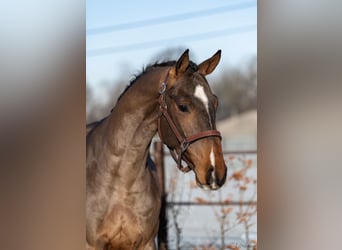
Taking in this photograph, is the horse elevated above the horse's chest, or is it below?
above

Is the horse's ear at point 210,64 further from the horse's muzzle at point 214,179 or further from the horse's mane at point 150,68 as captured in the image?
the horse's muzzle at point 214,179

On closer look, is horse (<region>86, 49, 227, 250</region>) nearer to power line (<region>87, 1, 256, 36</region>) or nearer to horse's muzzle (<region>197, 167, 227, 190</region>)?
horse's muzzle (<region>197, 167, 227, 190</region>)

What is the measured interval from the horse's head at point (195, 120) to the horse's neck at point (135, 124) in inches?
2.9

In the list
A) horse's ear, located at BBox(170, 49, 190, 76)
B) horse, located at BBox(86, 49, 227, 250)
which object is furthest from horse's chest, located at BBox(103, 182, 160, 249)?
horse's ear, located at BBox(170, 49, 190, 76)

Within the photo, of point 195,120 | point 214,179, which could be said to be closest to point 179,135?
point 195,120

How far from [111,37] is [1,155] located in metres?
0.84

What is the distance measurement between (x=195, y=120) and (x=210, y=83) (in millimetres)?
164

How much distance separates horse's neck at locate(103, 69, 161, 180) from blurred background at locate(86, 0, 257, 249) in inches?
2.2

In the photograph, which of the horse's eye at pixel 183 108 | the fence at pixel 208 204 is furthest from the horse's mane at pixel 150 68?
the fence at pixel 208 204

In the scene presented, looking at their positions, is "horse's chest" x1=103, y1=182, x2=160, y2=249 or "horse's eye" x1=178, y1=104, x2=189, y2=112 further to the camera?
"horse's chest" x1=103, y1=182, x2=160, y2=249

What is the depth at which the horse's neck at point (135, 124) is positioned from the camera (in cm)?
213

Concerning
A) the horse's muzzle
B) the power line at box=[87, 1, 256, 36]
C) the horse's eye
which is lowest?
the horse's muzzle

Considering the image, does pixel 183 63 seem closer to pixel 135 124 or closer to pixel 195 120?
pixel 195 120

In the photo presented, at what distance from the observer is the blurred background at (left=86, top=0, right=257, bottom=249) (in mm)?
1994
